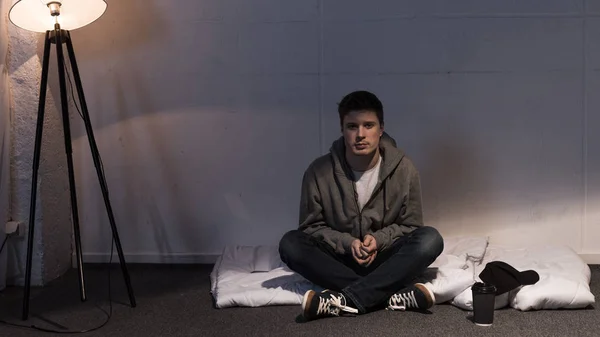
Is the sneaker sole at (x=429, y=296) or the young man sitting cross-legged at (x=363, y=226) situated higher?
the young man sitting cross-legged at (x=363, y=226)

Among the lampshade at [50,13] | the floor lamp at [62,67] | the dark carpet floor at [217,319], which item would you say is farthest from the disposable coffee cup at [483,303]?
the lampshade at [50,13]

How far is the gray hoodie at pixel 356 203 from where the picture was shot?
11.2 ft

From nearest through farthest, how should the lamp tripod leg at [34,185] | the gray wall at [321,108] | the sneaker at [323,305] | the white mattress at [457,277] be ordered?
the sneaker at [323,305], the white mattress at [457,277], the lamp tripod leg at [34,185], the gray wall at [321,108]

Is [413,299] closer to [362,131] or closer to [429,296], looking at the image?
[429,296]

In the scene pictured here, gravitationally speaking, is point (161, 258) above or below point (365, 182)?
below

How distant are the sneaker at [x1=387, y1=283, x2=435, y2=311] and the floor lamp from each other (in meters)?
1.11

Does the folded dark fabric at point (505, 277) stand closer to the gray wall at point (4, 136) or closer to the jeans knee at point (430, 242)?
the jeans knee at point (430, 242)

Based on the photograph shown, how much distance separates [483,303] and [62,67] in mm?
1965

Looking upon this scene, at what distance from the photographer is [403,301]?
3.19 meters

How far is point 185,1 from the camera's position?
13.2ft

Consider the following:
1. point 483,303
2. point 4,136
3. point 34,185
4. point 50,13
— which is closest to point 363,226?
point 483,303

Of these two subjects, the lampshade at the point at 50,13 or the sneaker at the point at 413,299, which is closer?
the sneaker at the point at 413,299

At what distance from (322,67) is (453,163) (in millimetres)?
820

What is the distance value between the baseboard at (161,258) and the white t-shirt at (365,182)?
105 cm
